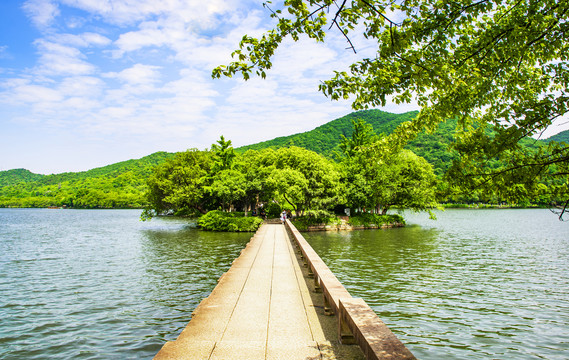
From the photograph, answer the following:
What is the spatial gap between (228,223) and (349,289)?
26.6m

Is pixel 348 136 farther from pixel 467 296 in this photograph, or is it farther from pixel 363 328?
pixel 363 328

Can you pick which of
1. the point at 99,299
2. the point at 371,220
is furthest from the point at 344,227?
the point at 99,299

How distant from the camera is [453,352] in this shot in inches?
328

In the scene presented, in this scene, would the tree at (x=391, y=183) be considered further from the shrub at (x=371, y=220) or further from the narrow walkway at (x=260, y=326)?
the narrow walkway at (x=260, y=326)

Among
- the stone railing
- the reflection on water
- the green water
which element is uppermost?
the stone railing

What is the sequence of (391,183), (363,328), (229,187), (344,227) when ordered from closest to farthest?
1. (363,328)
2. (229,187)
3. (344,227)
4. (391,183)

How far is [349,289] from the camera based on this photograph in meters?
13.5

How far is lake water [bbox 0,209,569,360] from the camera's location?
342 inches

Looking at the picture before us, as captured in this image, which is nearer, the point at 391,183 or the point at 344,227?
the point at 344,227

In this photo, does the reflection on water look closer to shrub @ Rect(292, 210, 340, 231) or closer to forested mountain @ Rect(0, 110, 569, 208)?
shrub @ Rect(292, 210, 340, 231)

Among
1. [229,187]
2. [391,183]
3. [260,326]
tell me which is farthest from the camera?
[391,183]

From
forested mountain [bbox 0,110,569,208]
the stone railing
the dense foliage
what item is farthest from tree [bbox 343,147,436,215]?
the stone railing

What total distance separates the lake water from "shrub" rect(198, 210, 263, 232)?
13.7 metres

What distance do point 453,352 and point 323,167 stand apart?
35015 mm
